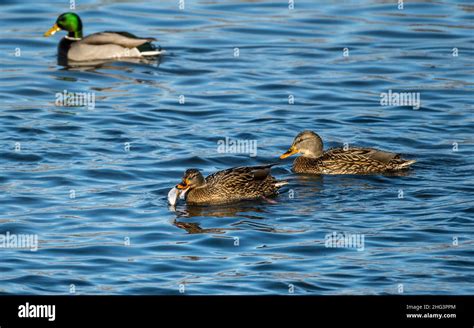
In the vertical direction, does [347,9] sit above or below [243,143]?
above

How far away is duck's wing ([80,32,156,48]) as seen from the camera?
2373 centimetres

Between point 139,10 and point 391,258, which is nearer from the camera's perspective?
point 391,258

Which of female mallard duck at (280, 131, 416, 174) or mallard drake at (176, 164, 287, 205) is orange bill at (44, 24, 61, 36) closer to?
female mallard duck at (280, 131, 416, 174)

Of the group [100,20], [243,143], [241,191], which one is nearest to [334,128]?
[243,143]

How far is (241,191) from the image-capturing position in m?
15.7

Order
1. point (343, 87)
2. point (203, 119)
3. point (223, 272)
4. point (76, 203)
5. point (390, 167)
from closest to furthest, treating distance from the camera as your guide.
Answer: point (223, 272), point (76, 203), point (390, 167), point (203, 119), point (343, 87)

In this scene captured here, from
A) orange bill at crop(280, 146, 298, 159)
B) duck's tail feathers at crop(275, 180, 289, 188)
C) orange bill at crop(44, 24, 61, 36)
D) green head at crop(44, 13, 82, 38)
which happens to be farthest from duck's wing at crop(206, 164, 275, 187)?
orange bill at crop(44, 24, 61, 36)

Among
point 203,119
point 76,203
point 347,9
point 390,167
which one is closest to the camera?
point 76,203

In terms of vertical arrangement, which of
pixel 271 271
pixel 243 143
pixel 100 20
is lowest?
pixel 271 271

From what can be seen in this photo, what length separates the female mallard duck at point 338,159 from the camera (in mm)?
16672

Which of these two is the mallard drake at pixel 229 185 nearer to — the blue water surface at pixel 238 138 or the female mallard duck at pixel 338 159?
the blue water surface at pixel 238 138

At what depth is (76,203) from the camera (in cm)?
1532

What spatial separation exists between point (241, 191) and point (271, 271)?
3.13 metres

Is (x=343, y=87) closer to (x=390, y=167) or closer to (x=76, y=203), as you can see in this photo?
(x=390, y=167)
